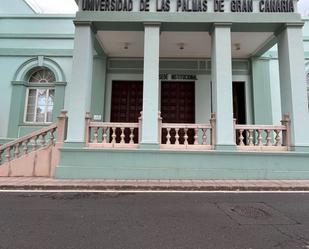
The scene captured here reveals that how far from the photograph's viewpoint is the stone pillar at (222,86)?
27.6ft

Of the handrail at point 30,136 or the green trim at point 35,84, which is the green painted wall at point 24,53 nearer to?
the green trim at point 35,84

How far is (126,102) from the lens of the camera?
11.9m

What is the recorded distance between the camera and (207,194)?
6.56 meters

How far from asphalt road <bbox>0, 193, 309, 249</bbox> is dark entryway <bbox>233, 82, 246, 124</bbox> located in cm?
594

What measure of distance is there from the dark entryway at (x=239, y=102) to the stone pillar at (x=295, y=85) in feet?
9.81

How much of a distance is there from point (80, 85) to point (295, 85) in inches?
271

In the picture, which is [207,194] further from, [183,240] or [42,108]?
[42,108]

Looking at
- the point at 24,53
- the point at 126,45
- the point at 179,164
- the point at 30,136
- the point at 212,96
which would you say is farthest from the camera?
the point at 24,53

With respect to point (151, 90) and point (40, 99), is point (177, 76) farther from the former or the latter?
point (40, 99)

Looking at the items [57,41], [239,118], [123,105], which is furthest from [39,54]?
[239,118]

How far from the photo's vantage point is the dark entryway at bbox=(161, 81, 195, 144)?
11.9 meters

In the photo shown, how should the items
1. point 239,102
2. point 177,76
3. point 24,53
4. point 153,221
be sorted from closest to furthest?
point 153,221, point 177,76, point 239,102, point 24,53

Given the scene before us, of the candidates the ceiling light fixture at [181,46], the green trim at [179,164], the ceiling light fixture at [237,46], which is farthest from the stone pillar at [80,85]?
the ceiling light fixture at [237,46]

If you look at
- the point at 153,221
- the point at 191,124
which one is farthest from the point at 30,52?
the point at 153,221
